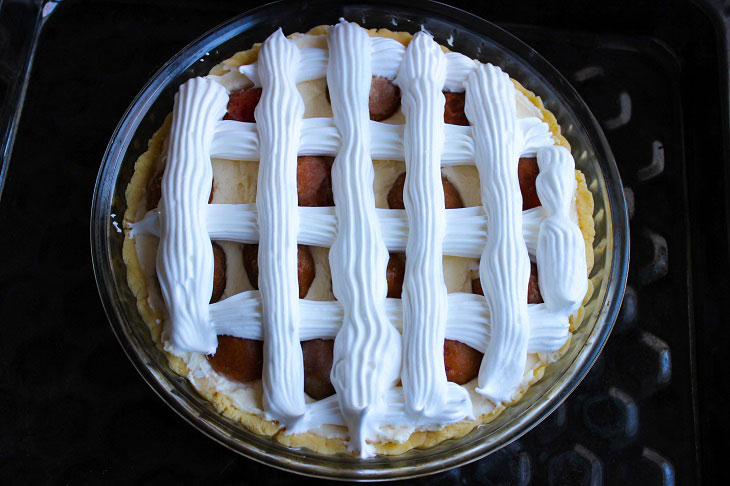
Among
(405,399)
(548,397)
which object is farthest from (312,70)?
(548,397)

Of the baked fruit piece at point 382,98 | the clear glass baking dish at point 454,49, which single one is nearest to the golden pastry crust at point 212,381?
the clear glass baking dish at point 454,49

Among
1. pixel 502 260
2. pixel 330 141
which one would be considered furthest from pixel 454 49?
pixel 502 260

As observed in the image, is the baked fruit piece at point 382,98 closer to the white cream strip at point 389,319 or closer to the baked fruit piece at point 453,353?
the baked fruit piece at point 453,353

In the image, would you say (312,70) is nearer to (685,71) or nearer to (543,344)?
(543,344)

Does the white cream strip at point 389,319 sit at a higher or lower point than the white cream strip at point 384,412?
higher

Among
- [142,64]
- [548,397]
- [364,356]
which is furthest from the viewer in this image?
[142,64]

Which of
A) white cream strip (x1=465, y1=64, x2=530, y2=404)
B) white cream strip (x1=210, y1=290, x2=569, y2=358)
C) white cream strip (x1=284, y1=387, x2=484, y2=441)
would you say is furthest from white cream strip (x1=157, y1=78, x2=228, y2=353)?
white cream strip (x1=465, y1=64, x2=530, y2=404)
